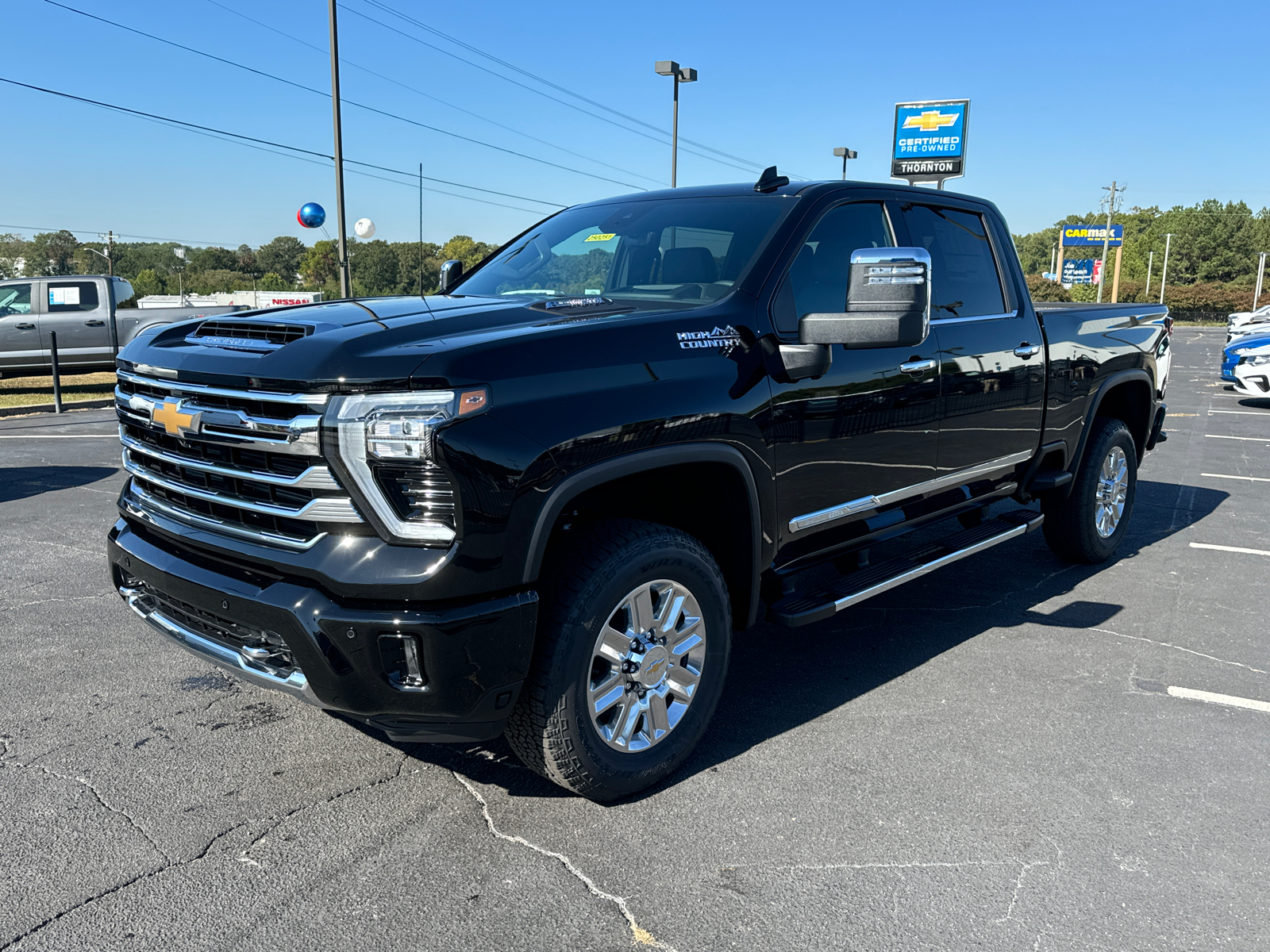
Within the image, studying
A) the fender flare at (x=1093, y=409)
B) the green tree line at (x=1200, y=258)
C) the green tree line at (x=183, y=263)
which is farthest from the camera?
the green tree line at (x=183, y=263)

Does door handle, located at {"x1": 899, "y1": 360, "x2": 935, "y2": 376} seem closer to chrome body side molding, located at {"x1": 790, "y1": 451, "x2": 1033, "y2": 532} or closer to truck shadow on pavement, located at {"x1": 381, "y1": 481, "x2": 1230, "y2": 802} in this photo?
chrome body side molding, located at {"x1": 790, "y1": 451, "x2": 1033, "y2": 532}

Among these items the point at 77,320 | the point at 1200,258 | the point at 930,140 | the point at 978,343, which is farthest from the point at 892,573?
the point at 1200,258

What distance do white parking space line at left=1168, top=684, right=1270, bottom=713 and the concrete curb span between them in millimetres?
13472

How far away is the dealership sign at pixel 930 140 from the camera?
29.4 metres

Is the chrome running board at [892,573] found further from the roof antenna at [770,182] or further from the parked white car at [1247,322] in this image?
the parked white car at [1247,322]

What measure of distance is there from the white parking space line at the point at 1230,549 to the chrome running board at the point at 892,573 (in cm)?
212

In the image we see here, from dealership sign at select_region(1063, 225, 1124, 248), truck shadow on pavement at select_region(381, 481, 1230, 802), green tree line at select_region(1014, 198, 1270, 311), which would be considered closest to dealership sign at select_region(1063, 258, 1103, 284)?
green tree line at select_region(1014, 198, 1270, 311)

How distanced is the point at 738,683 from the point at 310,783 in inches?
69.8

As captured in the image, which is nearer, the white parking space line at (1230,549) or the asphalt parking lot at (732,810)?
the asphalt parking lot at (732,810)

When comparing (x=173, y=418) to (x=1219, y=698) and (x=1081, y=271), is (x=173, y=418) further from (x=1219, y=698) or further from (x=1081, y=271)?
(x=1081, y=271)

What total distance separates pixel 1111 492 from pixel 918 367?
2.77 meters

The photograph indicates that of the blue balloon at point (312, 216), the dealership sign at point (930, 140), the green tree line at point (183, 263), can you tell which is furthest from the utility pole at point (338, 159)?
A: the green tree line at point (183, 263)

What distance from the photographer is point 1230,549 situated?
6.54 m

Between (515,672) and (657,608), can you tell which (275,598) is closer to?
(515,672)
